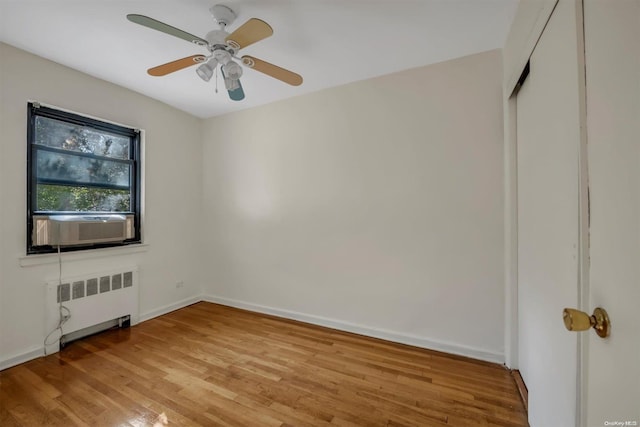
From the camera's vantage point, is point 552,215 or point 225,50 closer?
point 552,215

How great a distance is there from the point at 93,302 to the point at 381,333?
2.86 m

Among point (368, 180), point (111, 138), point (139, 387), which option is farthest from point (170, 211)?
point (368, 180)

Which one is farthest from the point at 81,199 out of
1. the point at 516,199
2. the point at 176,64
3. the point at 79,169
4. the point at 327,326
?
the point at 516,199

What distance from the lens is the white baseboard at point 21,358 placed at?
77.3 inches

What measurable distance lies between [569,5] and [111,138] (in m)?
3.67

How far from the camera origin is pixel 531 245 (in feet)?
4.60

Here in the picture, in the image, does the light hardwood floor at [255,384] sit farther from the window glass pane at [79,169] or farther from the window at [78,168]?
the window glass pane at [79,169]

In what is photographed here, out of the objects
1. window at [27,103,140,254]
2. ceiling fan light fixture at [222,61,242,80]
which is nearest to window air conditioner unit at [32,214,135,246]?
window at [27,103,140,254]

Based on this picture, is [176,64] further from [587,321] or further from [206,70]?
[587,321]

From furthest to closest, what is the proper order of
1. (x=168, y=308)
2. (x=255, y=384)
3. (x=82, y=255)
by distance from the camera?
(x=168, y=308) → (x=82, y=255) → (x=255, y=384)

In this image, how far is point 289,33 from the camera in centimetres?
189

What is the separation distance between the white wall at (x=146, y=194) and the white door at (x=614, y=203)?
351cm

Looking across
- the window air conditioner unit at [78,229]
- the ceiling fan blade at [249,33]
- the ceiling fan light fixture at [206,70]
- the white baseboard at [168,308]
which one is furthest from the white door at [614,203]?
the white baseboard at [168,308]

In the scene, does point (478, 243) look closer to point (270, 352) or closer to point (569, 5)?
point (569, 5)
